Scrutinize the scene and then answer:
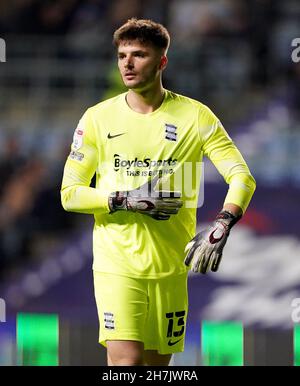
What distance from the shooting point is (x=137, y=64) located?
255 inches

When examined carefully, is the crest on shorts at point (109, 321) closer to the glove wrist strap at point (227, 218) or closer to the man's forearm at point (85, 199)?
the man's forearm at point (85, 199)

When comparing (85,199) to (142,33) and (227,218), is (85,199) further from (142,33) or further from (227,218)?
(142,33)

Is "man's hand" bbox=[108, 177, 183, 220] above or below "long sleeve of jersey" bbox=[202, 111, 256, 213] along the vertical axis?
below

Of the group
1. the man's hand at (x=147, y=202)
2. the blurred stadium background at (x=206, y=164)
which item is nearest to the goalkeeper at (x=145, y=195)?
the man's hand at (x=147, y=202)

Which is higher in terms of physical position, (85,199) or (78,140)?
(78,140)

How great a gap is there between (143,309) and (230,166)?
941 millimetres

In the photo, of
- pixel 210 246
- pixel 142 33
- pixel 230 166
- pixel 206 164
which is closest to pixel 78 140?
pixel 142 33

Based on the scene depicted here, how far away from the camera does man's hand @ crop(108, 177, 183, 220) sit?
6.38 metres

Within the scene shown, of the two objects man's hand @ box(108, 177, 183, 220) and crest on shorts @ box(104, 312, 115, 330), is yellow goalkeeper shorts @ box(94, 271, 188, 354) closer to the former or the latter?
crest on shorts @ box(104, 312, 115, 330)

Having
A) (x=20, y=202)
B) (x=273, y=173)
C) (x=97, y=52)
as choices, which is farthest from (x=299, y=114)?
(x=20, y=202)

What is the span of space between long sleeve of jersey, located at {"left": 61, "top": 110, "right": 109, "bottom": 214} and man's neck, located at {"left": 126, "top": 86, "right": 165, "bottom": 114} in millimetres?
263

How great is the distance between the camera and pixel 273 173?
416 inches

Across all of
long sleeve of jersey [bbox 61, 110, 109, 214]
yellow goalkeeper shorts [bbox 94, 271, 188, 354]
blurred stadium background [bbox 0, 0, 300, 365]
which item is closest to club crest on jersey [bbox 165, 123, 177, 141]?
long sleeve of jersey [bbox 61, 110, 109, 214]
